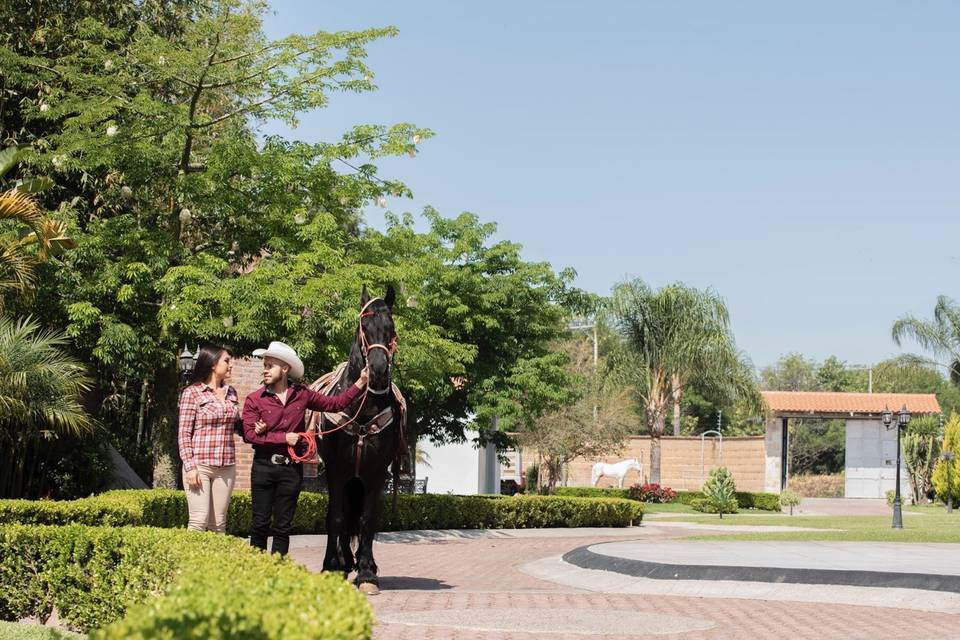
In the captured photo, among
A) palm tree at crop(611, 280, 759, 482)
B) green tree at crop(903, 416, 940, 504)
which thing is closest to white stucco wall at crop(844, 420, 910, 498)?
green tree at crop(903, 416, 940, 504)

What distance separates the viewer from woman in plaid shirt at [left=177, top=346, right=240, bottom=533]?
377 inches

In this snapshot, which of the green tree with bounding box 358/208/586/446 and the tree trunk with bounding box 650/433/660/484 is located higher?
the green tree with bounding box 358/208/586/446

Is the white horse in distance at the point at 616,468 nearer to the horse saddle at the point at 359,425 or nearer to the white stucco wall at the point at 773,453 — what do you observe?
the white stucco wall at the point at 773,453

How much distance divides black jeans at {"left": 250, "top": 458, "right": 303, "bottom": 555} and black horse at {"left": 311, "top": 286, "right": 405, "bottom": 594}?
0.69 m

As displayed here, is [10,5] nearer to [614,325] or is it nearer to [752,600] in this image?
[752,600]

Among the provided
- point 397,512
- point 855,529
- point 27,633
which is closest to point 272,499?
point 27,633

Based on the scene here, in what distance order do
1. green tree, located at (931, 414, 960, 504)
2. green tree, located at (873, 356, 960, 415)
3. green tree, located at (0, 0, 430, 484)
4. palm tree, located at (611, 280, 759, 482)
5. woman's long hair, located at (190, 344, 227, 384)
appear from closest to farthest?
woman's long hair, located at (190, 344, 227, 384), green tree, located at (0, 0, 430, 484), green tree, located at (931, 414, 960, 504), palm tree, located at (611, 280, 759, 482), green tree, located at (873, 356, 960, 415)

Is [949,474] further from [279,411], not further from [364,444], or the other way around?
[279,411]

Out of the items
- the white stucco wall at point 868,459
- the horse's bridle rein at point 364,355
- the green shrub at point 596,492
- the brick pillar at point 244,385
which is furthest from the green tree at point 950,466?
the horse's bridle rein at point 364,355

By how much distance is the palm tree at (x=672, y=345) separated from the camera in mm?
49438

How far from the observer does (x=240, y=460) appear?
27.0 metres

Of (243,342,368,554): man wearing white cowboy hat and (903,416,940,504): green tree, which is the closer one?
(243,342,368,554): man wearing white cowboy hat

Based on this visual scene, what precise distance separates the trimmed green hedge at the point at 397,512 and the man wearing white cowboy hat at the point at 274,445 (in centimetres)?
245

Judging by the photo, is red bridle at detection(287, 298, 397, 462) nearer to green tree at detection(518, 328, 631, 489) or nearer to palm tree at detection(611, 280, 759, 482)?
green tree at detection(518, 328, 631, 489)
